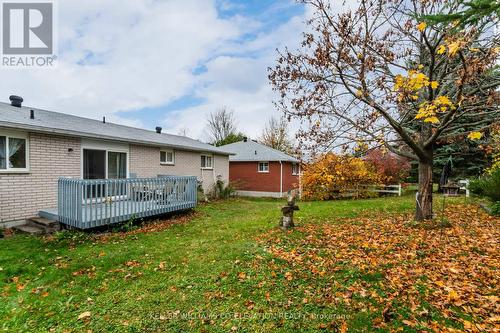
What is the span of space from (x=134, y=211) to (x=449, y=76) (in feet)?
32.2

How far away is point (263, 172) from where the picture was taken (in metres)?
20.4

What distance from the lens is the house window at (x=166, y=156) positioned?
13469mm

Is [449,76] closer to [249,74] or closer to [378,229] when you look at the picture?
[378,229]

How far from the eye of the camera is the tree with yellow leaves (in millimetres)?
5316

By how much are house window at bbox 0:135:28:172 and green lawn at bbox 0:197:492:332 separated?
2.39 m

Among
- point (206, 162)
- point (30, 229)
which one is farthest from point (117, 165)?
point (206, 162)

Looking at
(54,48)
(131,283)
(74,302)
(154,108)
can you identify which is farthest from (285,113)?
(154,108)

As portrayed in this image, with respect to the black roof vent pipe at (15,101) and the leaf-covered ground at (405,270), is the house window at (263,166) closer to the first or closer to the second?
the leaf-covered ground at (405,270)

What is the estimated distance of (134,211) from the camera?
8188 millimetres

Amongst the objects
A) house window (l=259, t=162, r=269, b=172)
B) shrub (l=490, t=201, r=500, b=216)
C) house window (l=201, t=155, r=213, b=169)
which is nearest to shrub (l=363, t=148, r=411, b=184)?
house window (l=259, t=162, r=269, b=172)

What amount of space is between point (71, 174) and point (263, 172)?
13.5m

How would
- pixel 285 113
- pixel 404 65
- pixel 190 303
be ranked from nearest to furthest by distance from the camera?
pixel 190 303
pixel 285 113
pixel 404 65

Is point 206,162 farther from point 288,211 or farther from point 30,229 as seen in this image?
point 288,211

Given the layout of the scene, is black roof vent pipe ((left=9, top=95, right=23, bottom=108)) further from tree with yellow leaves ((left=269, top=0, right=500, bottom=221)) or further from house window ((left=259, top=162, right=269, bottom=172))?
house window ((left=259, top=162, right=269, bottom=172))
